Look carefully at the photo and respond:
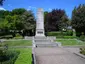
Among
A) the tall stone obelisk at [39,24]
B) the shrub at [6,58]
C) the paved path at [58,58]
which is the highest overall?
the tall stone obelisk at [39,24]

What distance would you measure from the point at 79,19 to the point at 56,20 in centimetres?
1931

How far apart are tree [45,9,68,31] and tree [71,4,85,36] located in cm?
1195

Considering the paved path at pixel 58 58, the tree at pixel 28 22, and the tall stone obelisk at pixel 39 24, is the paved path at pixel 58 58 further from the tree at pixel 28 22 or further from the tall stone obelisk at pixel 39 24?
the tree at pixel 28 22

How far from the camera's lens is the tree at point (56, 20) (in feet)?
210

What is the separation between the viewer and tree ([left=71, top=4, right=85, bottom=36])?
4884 centimetres

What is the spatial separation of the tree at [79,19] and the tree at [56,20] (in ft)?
39.2

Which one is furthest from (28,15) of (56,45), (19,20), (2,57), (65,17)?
(2,57)

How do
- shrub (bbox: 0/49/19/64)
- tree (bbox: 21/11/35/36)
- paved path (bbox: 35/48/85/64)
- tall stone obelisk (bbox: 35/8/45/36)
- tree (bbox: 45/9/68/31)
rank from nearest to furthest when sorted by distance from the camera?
shrub (bbox: 0/49/19/64), paved path (bbox: 35/48/85/64), tall stone obelisk (bbox: 35/8/45/36), tree (bbox: 21/11/35/36), tree (bbox: 45/9/68/31)

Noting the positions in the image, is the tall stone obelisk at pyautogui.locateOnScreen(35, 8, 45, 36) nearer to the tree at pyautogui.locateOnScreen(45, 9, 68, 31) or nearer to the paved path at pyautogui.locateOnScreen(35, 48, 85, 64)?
the tree at pyautogui.locateOnScreen(45, 9, 68, 31)

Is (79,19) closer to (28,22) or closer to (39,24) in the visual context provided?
(39,24)

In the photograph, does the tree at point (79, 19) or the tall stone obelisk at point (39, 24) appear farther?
the tree at point (79, 19)

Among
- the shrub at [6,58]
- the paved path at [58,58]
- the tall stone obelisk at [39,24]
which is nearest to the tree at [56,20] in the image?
the tall stone obelisk at [39,24]

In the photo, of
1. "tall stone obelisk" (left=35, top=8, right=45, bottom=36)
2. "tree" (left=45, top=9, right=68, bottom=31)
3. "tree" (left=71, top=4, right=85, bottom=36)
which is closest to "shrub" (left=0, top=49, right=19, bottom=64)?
"tall stone obelisk" (left=35, top=8, right=45, bottom=36)

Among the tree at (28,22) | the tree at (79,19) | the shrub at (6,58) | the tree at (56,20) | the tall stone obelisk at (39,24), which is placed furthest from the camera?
the tree at (56,20)
